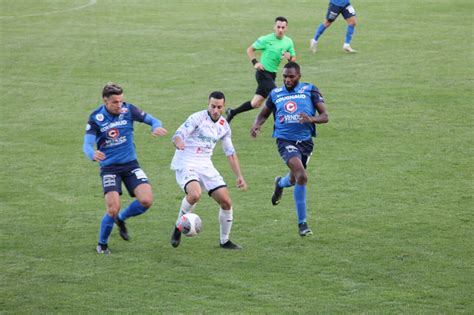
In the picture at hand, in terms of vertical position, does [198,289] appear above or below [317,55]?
above

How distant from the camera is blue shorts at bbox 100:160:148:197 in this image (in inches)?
543

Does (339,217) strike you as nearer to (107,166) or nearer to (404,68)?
(107,166)

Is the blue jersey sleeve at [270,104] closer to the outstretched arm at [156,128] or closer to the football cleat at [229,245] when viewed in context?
the outstretched arm at [156,128]

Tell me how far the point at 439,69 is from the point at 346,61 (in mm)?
3151

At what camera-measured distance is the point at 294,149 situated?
14992 millimetres

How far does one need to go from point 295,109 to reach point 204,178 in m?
2.07

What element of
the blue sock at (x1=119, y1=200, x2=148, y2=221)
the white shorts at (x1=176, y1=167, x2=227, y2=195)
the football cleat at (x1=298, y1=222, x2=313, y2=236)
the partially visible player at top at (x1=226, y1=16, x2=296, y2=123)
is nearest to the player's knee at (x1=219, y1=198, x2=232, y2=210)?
the white shorts at (x1=176, y1=167, x2=227, y2=195)

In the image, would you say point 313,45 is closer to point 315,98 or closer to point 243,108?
point 243,108

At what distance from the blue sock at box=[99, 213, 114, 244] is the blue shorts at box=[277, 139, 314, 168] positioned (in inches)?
122

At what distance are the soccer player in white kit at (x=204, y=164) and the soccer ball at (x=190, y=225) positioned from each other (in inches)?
8.4

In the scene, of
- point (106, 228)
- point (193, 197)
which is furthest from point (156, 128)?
point (106, 228)

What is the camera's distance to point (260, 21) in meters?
37.1

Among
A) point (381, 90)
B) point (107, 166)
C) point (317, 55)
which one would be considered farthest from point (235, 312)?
point (317, 55)

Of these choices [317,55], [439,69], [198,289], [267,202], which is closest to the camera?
[198,289]
